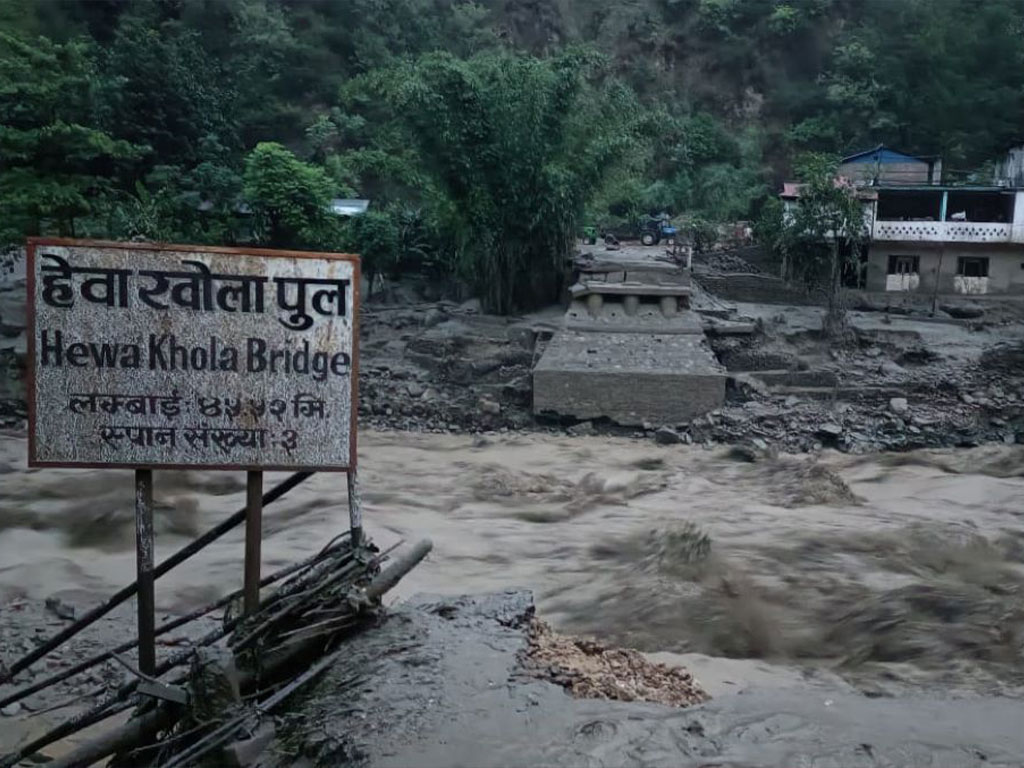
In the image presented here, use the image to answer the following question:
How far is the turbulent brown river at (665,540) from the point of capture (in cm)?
723

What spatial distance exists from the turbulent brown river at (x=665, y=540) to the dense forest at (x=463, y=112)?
23.2 ft

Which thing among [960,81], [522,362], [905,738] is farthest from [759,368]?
[960,81]

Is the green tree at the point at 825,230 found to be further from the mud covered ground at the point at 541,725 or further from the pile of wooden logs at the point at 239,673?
the pile of wooden logs at the point at 239,673

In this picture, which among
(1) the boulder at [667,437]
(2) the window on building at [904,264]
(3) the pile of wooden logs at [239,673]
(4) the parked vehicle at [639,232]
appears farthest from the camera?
(4) the parked vehicle at [639,232]

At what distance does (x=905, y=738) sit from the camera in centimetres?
404

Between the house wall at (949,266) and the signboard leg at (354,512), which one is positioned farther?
the house wall at (949,266)

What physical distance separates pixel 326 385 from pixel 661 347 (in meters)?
13.7

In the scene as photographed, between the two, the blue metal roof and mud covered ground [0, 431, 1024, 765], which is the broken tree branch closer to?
mud covered ground [0, 431, 1024, 765]

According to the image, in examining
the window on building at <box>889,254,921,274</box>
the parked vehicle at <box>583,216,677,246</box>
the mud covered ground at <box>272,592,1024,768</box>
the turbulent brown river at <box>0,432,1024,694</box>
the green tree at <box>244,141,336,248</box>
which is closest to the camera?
the mud covered ground at <box>272,592,1024,768</box>

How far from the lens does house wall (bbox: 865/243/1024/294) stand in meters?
→ 24.5

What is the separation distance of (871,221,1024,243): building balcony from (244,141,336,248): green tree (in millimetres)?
13329

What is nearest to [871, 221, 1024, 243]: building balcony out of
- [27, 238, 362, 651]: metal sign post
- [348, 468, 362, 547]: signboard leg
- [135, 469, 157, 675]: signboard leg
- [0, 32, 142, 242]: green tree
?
[0, 32, 142, 242]: green tree

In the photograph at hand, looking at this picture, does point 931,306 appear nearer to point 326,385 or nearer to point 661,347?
point 661,347

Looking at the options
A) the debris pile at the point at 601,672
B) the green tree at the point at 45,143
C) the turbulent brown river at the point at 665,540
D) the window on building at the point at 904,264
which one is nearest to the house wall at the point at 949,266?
the window on building at the point at 904,264
